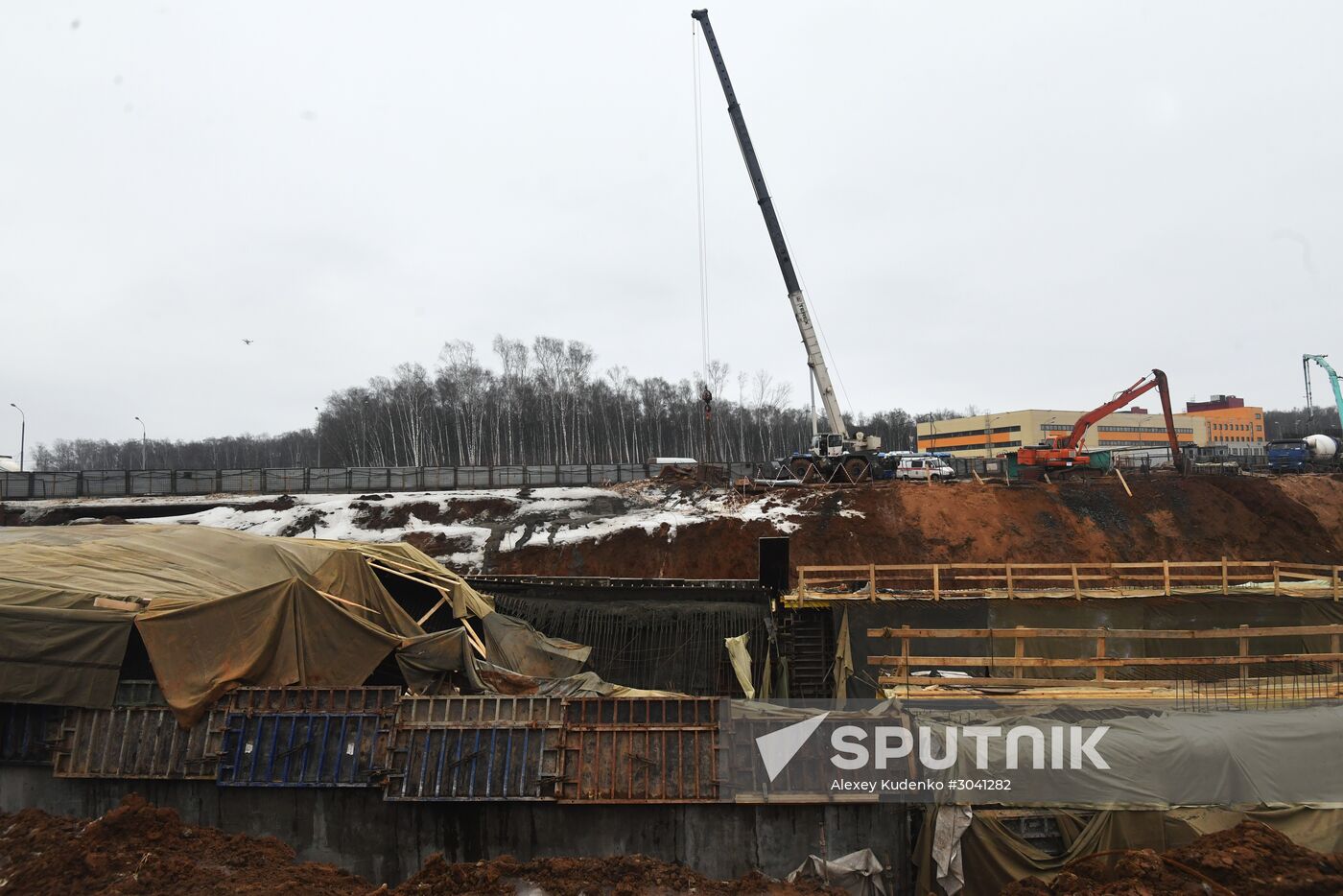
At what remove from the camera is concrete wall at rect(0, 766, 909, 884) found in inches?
320

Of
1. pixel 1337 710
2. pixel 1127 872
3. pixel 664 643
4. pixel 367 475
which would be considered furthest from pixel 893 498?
pixel 367 475

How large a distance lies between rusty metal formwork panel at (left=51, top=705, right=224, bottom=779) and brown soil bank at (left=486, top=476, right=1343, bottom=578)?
1669 centimetres

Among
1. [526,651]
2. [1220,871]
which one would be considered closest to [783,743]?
[1220,871]

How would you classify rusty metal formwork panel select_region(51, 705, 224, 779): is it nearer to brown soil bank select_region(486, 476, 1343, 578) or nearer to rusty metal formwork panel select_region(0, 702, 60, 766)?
rusty metal formwork panel select_region(0, 702, 60, 766)

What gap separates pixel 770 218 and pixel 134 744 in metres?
25.1

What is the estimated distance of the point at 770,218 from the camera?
28.1 metres

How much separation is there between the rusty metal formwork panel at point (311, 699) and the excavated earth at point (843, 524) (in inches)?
642

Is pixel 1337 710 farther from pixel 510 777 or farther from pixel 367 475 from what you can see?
pixel 367 475

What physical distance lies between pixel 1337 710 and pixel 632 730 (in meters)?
7.96

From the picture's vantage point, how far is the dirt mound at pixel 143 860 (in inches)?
281

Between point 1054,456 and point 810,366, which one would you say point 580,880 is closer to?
point 810,366

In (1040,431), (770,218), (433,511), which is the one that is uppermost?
(770,218)

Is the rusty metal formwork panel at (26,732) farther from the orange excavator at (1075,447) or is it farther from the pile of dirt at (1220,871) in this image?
the orange excavator at (1075,447)

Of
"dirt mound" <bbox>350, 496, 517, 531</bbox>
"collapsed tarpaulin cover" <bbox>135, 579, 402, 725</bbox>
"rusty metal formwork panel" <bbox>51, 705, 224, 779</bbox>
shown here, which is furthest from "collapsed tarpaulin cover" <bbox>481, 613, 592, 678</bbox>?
"dirt mound" <bbox>350, 496, 517, 531</bbox>
